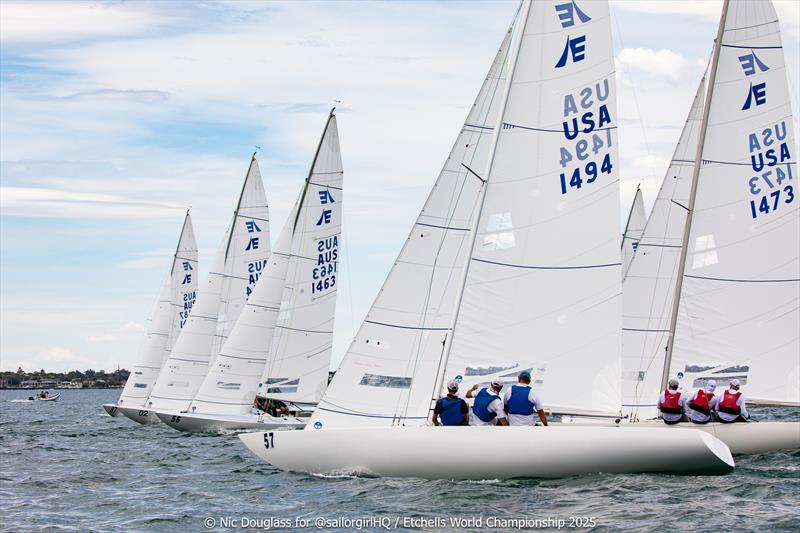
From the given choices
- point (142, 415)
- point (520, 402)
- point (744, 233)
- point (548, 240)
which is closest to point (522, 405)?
point (520, 402)

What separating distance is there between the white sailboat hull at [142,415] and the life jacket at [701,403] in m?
23.2

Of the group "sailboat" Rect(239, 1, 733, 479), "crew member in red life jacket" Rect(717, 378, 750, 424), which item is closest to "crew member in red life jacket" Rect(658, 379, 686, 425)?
"crew member in red life jacket" Rect(717, 378, 750, 424)

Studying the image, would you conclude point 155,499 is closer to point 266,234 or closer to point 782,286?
point 782,286

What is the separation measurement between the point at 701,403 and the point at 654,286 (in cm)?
642

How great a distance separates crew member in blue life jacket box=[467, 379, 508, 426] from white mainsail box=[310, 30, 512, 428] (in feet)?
4.93

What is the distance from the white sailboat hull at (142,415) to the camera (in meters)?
41.2

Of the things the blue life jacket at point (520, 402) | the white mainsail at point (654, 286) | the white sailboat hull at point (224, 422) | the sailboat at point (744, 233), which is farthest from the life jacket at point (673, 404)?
the white sailboat hull at point (224, 422)

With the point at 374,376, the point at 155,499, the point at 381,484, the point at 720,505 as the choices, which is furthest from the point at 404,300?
the point at 720,505

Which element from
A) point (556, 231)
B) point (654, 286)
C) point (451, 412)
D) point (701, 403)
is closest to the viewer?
point (451, 412)

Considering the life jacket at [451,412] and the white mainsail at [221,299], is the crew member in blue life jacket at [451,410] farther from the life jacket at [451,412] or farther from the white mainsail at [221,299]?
the white mainsail at [221,299]

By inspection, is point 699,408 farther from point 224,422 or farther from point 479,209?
point 224,422

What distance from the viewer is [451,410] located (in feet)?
59.9

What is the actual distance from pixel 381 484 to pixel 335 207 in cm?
1718

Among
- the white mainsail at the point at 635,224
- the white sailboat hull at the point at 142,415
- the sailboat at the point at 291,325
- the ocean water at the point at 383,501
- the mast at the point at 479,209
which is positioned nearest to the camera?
the ocean water at the point at 383,501
